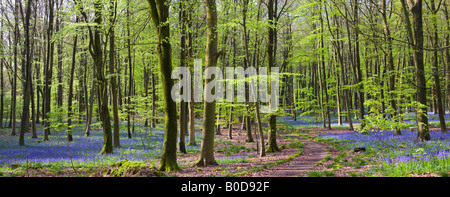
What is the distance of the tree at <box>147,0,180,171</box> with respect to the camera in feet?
28.5

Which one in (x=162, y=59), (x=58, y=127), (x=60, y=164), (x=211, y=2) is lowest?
(x=60, y=164)

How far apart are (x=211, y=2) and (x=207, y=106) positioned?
13.3 ft

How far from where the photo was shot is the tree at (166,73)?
8680mm

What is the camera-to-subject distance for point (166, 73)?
8.70m

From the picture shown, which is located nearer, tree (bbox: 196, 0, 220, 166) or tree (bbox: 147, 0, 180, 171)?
tree (bbox: 147, 0, 180, 171)

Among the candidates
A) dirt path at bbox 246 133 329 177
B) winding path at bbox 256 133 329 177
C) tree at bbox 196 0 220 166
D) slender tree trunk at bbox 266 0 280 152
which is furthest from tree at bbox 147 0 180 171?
slender tree trunk at bbox 266 0 280 152

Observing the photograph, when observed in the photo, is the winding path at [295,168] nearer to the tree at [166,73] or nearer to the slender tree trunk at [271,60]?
the slender tree trunk at [271,60]

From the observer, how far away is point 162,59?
344 inches

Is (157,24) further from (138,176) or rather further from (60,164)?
(60,164)
